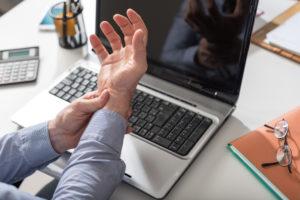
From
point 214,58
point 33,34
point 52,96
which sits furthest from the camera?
point 33,34

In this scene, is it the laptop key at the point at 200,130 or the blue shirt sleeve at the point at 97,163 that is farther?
the laptop key at the point at 200,130

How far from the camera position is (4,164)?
0.82 m

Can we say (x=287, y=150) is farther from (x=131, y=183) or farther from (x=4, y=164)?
(x=4, y=164)

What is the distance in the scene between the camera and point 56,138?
850mm

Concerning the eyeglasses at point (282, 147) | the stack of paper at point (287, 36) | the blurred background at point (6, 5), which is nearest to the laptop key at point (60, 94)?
the eyeglasses at point (282, 147)

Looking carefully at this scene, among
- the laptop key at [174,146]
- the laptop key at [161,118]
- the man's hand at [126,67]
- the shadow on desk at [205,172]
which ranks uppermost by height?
the man's hand at [126,67]

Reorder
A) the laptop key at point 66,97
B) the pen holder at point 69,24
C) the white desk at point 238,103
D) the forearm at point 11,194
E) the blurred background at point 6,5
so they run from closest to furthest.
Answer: the forearm at point 11,194, the white desk at point 238,103, the laptop key at point 66,97, the pen holder at point 69,24, the blurred background at point 6,5

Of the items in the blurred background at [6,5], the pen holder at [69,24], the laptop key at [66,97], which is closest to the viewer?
the laptop key at [66,97]

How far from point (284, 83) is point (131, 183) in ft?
1.60

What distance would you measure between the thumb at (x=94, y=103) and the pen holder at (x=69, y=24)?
372mm

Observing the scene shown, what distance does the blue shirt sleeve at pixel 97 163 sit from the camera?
73 cm

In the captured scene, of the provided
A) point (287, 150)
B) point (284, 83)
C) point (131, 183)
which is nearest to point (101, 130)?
point (131, 183)

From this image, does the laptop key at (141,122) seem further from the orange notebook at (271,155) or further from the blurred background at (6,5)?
the blurred background at (6,5)

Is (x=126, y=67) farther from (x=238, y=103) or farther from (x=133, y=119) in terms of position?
(x=238, y=103)
